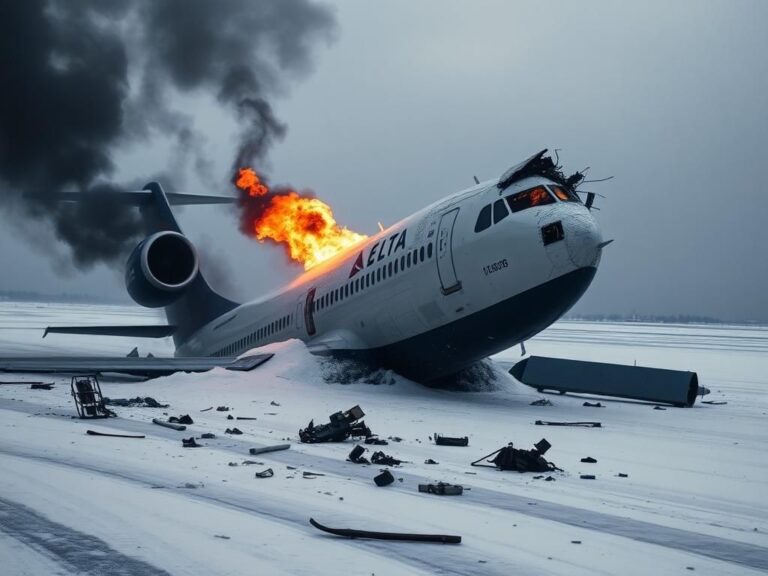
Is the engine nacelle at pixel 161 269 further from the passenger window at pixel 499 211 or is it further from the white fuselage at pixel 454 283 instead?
the passenger window at pixel 499 211

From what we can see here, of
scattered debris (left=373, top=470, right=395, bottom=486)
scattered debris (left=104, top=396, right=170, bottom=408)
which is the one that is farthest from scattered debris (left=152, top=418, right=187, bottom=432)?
scattered debris (left=373, top=470, right=395, bottom=486)

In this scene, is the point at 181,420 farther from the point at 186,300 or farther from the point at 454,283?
the point at 186,300

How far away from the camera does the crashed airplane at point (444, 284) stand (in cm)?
1504

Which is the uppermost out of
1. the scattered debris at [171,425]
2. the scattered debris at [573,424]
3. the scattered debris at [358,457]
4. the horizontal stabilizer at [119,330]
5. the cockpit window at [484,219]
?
the horizontal stabilizer at [119,330]

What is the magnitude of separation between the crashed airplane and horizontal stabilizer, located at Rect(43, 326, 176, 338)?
6.89 ft

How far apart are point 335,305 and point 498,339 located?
18.1ft

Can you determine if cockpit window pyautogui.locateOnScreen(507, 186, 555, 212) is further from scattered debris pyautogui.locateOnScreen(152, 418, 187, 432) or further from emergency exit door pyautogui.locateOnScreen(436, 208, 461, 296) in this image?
scattered debris pyautogui.locateOnScreen(152, 418, 187, 432)

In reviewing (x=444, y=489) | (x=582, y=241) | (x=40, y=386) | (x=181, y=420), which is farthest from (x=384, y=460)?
(x=40, y=386)

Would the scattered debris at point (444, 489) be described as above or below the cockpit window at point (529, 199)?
below

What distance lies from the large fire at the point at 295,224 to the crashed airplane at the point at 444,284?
2397 mm

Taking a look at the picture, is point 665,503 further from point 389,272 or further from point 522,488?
point 389,272

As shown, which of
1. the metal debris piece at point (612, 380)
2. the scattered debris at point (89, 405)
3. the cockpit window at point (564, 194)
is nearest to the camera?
the scattered debris at point (89, 405)

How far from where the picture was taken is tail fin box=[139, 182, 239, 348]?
94.3 ft

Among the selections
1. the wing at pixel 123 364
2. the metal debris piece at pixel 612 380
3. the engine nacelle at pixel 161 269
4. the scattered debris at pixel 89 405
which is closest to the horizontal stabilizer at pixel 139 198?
the engine nacelle at pixel 161 269
